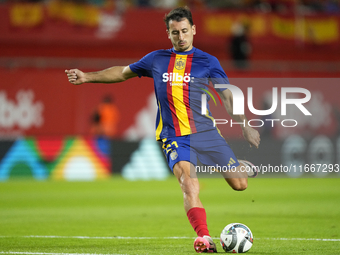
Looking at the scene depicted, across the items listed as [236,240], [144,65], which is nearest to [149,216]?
[144,65]

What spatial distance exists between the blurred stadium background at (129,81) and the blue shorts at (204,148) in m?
7.95

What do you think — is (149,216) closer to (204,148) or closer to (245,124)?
(204,148)

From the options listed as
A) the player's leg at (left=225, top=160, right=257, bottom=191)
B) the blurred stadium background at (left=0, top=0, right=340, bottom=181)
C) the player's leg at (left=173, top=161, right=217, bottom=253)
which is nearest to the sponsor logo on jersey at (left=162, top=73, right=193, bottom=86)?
the player's leg at (left=173, top=161, right=217, bottom=253)

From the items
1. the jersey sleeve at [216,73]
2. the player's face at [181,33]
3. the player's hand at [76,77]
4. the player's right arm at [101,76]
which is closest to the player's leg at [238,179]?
the jersey sleeve at [216,73]

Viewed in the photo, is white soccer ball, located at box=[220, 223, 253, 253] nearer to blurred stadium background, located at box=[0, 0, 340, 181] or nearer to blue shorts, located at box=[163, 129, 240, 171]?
blue shorts, located at box=[163, 129, 240, 171]

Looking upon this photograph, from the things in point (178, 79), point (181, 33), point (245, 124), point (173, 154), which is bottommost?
point (173, 154)

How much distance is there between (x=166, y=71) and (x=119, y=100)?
12691 mm

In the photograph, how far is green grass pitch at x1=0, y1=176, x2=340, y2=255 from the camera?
6.13 metres

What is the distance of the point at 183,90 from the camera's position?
19.6 ft

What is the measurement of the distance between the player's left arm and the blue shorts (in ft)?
0.82

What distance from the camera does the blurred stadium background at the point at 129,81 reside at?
16.5m

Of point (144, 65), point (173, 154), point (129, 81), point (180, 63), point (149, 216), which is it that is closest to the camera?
point (173, 154)

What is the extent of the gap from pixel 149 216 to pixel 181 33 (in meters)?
4.18

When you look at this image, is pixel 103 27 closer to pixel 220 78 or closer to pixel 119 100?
pixel 119 100
